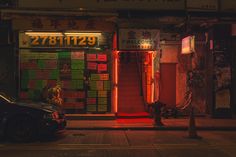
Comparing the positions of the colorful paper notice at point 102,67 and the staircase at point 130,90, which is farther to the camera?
the staircase at point 130,90

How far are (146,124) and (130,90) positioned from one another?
144 inches

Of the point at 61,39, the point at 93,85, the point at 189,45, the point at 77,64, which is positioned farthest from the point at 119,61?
the point at 189,45

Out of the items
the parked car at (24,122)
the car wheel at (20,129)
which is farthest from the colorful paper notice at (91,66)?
the car wheel at (20,129)

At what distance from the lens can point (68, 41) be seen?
732 inches

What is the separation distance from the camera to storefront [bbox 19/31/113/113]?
1855cm

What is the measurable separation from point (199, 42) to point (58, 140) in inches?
335

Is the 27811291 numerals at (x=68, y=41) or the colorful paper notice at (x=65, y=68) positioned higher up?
the 27811291 numerals at (x=68, y=41)

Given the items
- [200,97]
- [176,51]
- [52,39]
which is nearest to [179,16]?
[176,51]

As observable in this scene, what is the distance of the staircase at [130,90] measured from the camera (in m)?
19.9

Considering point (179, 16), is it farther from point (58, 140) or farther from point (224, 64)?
point (58, 140)

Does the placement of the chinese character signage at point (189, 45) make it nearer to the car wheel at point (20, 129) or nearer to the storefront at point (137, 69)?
the storefront at point (137, 69)

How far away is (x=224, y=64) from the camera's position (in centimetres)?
1883

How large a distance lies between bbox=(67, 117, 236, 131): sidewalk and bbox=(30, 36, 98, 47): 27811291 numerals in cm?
310

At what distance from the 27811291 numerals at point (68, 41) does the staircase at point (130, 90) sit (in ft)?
8.69
